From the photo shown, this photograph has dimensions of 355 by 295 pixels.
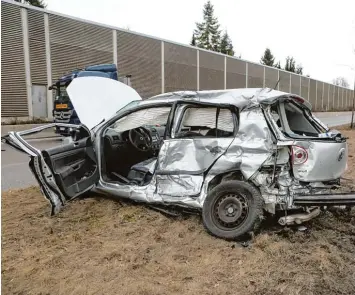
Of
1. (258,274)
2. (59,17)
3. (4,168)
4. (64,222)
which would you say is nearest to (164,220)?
(64,222)

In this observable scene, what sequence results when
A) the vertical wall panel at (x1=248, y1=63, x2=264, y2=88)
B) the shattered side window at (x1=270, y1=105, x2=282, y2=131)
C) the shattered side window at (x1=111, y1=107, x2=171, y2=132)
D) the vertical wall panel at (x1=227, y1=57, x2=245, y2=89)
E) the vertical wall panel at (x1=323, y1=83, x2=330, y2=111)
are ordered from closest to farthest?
the shattered side window at (x1=270, y1=105, x2=282, y2=131)
the shattered side window at (x1=111, y1=107, x2=171, y2=132)
the vertical wall panel at (x1=227, y1=57, x2=245, y2=89)
the vertical wall panel at (x1=248, y1=63, x2=264, y2=88)
the vertical wall panel at (x1=323, y1=83, x2=330, y2=111)

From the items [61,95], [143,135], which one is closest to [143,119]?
[143,135]

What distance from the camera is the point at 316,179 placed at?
150 inches

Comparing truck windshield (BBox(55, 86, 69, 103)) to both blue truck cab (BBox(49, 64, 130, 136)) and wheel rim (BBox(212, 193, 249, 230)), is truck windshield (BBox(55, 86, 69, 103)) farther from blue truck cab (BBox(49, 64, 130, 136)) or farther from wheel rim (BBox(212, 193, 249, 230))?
wheel rim (BBox(212, 193, 249, 230))

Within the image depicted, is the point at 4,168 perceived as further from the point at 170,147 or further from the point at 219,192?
the point at 219,192

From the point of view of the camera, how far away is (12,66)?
70.0ft

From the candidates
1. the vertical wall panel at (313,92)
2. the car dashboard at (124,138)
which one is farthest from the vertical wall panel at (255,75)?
the car dashboard at (124,138)

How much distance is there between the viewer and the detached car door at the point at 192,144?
4098mm

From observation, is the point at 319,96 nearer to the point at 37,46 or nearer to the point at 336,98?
the point at 336,98

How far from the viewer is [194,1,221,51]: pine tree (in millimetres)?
68062

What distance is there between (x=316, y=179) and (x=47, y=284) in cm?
283

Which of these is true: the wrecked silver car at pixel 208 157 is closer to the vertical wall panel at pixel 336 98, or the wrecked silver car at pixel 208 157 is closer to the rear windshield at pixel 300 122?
the rear windshield at pixel 300 122

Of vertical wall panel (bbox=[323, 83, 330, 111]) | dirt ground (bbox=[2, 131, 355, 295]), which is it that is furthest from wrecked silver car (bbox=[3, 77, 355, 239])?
A: vertical wall panel (bbox=[323, 83, 330, 111])

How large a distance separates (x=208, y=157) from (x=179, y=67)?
30.6 m
